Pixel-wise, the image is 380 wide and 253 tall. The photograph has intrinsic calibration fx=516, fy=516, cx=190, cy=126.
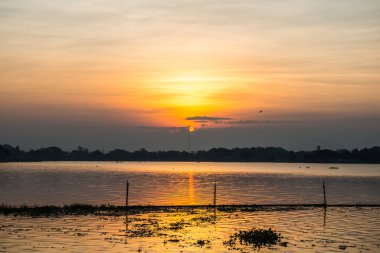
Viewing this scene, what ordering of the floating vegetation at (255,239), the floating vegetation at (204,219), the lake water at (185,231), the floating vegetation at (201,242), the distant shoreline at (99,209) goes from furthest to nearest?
1. the distant shoreline at (99,209)
2. the floating vegetation at (204,219)
3. the floating vegetation at (255,239)
4. the floating vegetation at (201,242)
5. the lake water at (185,231)

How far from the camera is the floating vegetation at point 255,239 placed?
37344mm

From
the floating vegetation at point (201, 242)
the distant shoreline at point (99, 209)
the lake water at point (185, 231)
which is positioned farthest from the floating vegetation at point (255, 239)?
the distant shoreline at point (99, 209)

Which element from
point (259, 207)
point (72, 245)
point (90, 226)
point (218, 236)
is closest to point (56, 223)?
point (90, 226)

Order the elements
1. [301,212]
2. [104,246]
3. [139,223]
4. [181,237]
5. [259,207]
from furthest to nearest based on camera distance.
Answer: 1. [259,207]
2. [301,212]
3. [139,223]
4. [181,237]
5. [104,246]

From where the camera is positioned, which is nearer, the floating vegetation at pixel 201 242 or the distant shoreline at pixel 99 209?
the floating vegetation at pixel 201 242

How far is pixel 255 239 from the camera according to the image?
126ft

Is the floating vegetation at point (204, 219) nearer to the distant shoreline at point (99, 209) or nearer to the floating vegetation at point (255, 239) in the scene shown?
the distant shoreline at point (99, 209)

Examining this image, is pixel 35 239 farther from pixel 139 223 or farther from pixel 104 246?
pixel 139 223

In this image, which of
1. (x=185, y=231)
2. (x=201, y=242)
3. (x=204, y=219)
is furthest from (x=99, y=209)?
(x=201, y=242)

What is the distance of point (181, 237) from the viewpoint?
39.4 m

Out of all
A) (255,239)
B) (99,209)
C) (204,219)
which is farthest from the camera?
(99,209)

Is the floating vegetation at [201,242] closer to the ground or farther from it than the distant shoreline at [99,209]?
closer to the ground

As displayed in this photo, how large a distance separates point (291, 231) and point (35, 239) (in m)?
20.9

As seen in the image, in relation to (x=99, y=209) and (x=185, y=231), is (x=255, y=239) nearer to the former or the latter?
(x=185, y=231)
